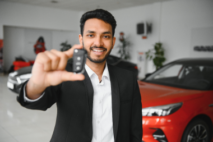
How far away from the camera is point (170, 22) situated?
830 cm

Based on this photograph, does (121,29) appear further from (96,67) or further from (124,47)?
(96,67)

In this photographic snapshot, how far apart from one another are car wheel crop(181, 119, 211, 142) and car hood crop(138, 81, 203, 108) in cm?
29

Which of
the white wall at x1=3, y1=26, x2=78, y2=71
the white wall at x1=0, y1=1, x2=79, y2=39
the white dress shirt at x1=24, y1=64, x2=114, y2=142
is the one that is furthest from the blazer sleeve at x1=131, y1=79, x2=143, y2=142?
the white wall at x1=3, y1=26, x2=78, y2=71

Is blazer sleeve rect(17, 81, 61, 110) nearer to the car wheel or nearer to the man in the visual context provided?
the man

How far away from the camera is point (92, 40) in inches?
39.1

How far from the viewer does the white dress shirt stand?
1051 mm

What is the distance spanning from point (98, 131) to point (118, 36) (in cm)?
990

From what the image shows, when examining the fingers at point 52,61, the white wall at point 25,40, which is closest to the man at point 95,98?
the fingers at point 52,61

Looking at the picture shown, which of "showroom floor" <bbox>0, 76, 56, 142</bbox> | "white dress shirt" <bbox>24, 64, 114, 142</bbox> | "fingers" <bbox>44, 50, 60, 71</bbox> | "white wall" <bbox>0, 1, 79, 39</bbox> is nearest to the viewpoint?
"fingers" <bbox>44, 50, 60, 71</bbox>

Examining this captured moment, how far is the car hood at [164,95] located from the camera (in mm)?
2162

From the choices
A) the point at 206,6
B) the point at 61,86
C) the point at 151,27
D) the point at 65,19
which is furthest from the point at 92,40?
the point at 65,19

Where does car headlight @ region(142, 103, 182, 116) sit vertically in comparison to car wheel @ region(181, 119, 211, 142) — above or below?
above

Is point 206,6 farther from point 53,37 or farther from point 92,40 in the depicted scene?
point 53,37

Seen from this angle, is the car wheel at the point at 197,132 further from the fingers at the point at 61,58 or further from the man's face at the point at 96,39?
the fingers at the point at 61,58
